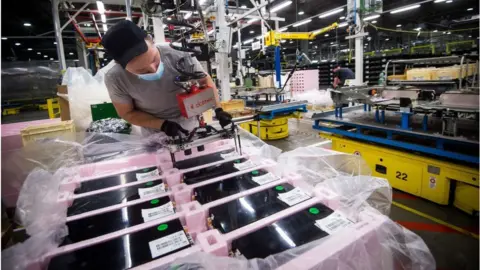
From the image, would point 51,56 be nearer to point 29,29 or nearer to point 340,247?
point 29,29

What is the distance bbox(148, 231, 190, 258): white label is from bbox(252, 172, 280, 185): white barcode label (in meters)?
0.50

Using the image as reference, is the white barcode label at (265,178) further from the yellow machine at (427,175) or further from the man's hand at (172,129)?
the yellow machine at (427,175)

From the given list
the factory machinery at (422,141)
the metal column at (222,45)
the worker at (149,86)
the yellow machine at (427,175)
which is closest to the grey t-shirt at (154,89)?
the worker at (149,86)

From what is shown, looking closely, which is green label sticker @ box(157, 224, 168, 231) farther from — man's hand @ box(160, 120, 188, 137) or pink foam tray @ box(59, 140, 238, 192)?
man's hand @ box(160, 120, 188, 137)

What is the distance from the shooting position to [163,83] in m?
1.89

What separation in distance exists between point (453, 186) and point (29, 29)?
19944 mm

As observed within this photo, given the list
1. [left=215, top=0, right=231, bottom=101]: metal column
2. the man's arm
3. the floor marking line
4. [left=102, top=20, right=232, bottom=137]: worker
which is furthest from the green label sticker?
[left=215, top=0, right=231, bottom=101]: metal column

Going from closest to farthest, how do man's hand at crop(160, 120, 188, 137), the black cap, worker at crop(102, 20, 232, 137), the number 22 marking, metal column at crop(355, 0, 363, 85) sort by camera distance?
the black cap < worker at crop(102, 20, 232, 137) < man's hand at crop(160, 120, 188, 137) < the number 22 marking < metal column at crop(355, 0, 363, 85)

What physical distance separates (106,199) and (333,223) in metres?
1.07

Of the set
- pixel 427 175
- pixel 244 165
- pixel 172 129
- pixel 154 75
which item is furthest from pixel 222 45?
pixel 427 175

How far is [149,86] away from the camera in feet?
6.15

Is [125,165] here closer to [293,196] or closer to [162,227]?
[162,227]

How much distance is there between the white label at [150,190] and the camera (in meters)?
1.29

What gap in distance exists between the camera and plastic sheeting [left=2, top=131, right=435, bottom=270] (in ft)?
2.63
